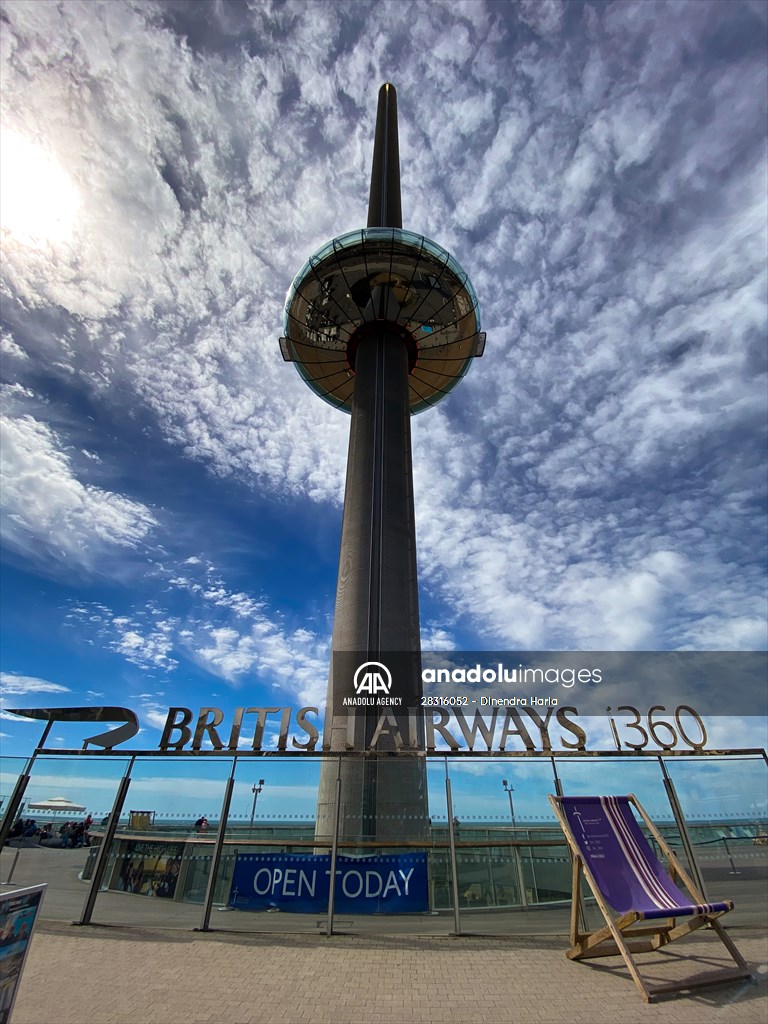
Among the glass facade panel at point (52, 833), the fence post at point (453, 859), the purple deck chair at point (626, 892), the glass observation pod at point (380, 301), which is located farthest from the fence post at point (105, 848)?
the glass observation pod at point (380, 301)

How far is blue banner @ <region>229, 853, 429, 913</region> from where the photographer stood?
783cm

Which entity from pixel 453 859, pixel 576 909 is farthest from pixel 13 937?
pixel 453 859

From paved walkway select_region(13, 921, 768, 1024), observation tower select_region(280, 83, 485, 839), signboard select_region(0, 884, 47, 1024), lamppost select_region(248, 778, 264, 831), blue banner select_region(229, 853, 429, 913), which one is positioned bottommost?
paved walkway select_region(13, 921, 768, 1024)

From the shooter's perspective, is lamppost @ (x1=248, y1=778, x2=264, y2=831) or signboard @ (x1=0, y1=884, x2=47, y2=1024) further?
lamppost @ (x1=248, y1=778, x2=264, y2=831)

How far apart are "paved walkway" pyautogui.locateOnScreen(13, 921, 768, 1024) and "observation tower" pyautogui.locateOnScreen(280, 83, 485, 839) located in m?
2.21

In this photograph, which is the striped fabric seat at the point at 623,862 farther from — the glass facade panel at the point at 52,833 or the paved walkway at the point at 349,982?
the glass facade panel at the point at 52,833

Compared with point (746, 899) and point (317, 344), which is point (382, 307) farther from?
point (746, 899)

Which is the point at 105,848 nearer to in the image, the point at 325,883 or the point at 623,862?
the point at 325,883

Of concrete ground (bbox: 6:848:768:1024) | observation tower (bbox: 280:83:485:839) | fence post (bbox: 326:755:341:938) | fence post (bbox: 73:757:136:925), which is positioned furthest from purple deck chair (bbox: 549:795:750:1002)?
fence post (bbox: 73:757:136:925)

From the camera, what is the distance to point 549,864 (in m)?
8.72

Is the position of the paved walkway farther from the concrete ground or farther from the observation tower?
the observation tower

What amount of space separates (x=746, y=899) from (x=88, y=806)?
11.8m

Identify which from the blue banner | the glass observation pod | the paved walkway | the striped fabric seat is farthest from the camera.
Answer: the glass observation pod

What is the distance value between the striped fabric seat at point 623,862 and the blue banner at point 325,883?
2.76m
